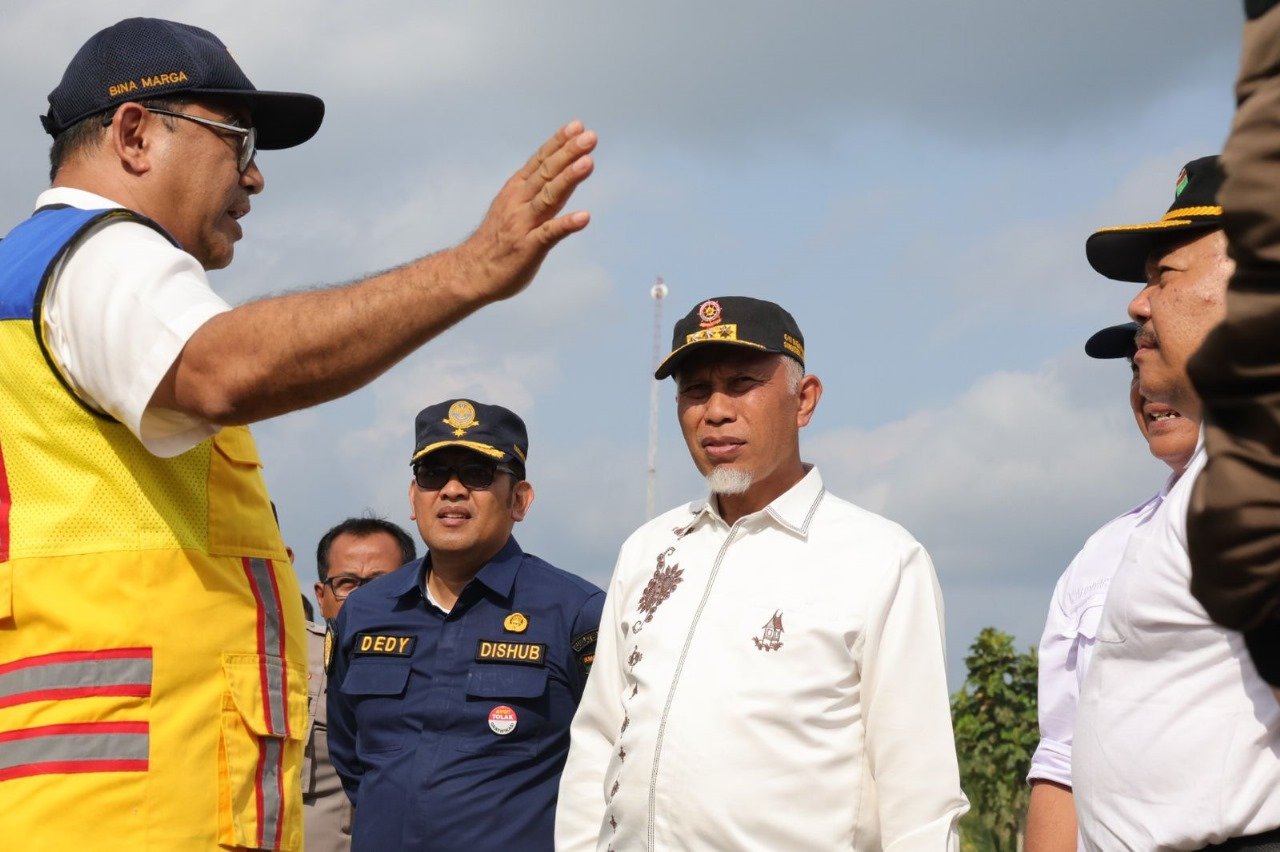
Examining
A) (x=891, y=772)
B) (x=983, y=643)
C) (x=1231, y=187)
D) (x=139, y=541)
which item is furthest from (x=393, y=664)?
(x=983, y=643)

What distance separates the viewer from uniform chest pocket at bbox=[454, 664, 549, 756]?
551 cm

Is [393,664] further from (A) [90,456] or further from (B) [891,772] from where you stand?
(A) [90,456]

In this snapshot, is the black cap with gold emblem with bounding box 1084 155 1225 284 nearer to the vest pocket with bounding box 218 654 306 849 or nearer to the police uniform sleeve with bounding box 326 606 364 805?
the vest pocket with bounding box 218 654 306 849

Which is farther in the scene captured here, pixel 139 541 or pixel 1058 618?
pixel 1058 618

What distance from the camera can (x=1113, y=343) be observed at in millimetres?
5125

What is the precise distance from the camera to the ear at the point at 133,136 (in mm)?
3123

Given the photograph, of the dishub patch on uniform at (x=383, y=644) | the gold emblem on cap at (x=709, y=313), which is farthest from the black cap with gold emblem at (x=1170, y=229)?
the dishub patch on uniform at (x=383, y=644)

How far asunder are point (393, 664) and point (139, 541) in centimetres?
307

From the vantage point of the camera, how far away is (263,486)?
10.4 feet

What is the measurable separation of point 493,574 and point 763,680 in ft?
6.84

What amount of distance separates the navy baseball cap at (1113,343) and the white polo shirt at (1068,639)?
0.81 metres

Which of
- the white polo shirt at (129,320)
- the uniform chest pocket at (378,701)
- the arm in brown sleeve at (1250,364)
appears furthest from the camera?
the uniform chest pocket at (378,701)

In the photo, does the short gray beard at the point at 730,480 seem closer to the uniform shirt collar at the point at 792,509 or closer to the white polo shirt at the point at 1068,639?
the uniform shirt collar at the point at 792,509

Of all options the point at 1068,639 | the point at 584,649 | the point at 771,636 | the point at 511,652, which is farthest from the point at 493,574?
the point at 1068,639
